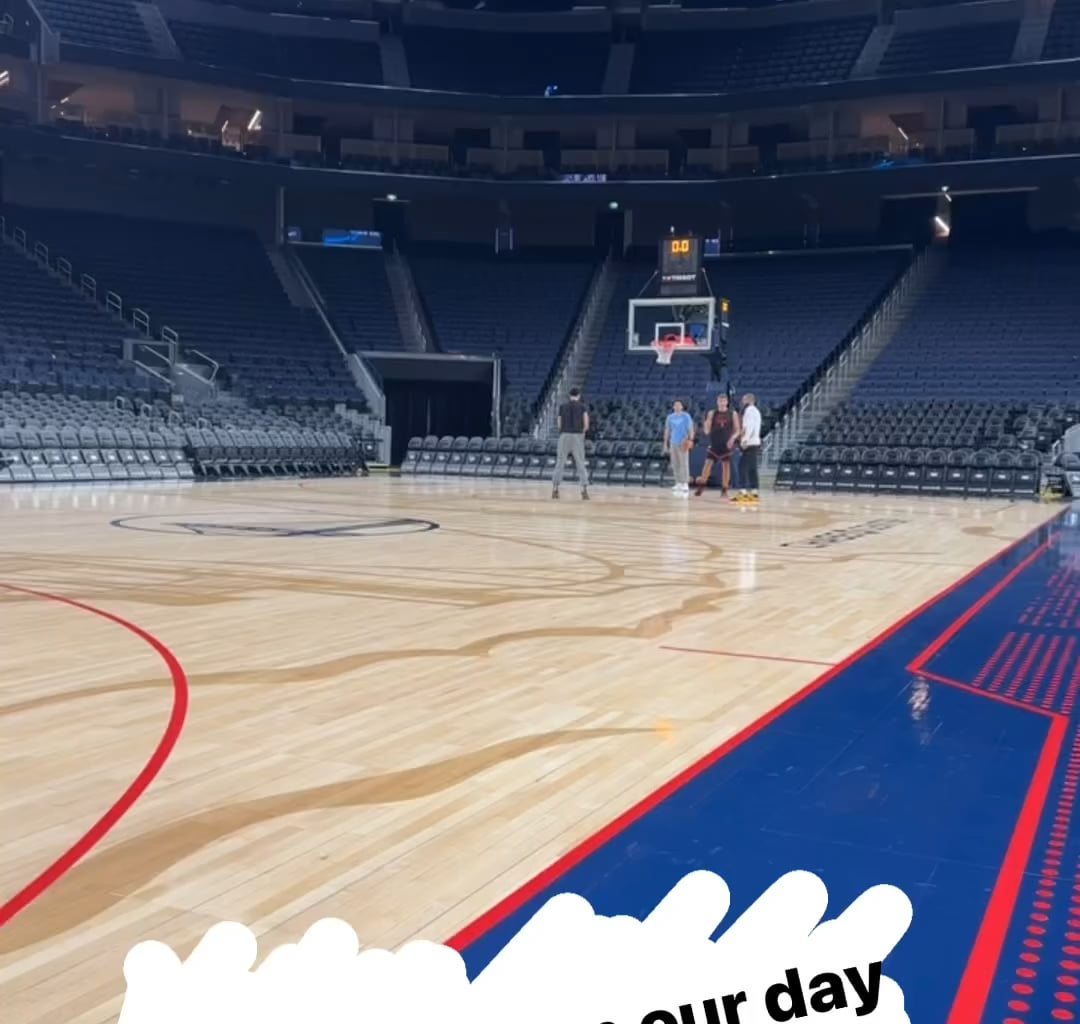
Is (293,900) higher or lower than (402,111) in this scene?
lower

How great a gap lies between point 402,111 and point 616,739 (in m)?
31.1

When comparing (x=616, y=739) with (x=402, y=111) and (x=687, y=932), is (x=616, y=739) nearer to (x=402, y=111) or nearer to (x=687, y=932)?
(x=687, y=932)

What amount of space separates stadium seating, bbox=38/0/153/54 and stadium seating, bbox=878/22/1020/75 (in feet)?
60.0

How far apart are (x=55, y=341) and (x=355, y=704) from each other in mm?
21959

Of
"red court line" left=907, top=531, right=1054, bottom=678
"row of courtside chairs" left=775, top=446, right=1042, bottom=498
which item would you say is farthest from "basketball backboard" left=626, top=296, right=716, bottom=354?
"red court line" left=907, top=531, right=1054, bottom=678

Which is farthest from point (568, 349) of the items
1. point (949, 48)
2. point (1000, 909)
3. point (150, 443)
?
point (1000, 909)

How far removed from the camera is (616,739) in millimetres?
3883

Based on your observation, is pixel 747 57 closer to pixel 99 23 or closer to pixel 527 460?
→ pixel 527 460

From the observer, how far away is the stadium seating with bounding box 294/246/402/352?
29641 mm

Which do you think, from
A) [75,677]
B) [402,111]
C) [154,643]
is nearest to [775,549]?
[154,643]

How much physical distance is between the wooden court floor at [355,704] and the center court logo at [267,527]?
0.42 m

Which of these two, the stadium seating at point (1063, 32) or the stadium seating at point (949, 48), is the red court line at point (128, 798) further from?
the stadium seating at point (949, 48)

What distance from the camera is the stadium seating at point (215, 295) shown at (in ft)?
88.4

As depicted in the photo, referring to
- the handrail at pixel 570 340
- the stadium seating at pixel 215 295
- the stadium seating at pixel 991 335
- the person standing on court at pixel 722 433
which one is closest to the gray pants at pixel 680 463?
the person standing on court at pixel 722 433
